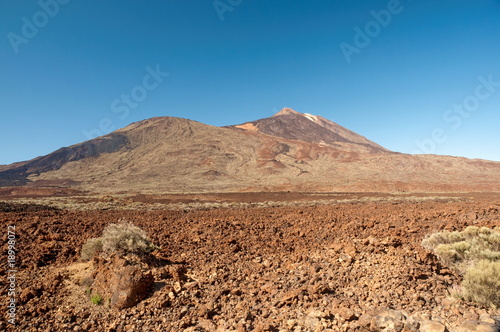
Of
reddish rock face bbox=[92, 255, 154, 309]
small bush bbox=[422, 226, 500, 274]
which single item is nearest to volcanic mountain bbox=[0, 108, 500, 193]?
small bush bbox=[422, 226, 500, 274]

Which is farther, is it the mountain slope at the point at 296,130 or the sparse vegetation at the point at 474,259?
the mountain slope at the point at 296,130

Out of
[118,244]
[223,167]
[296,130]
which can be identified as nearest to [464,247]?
[118,244]

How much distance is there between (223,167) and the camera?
77.1m

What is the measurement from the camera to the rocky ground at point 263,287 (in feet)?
14.9

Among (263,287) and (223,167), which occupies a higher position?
(223,167)

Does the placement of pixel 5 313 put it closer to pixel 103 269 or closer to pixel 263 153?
pixel 103 269

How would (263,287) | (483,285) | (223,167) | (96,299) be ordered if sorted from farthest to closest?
(223,167) < (263,287) < (96,299) < (483,285)

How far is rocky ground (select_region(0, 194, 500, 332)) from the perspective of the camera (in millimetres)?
4535

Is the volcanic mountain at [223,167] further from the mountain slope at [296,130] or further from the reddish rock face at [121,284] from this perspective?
the reddish rock face at [121,284]

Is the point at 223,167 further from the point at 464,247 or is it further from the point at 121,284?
the point at 464,247

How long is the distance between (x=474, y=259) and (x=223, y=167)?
72.5 metres

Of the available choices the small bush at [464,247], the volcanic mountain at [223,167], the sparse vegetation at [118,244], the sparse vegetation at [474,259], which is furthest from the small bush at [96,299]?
the volcanic mountain at [223,167]

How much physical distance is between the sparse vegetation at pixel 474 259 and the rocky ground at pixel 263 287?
7.1 inches

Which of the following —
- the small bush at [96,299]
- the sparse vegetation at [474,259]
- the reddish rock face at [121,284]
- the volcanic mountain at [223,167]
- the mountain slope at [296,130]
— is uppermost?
the mountain slope at [296,130]
